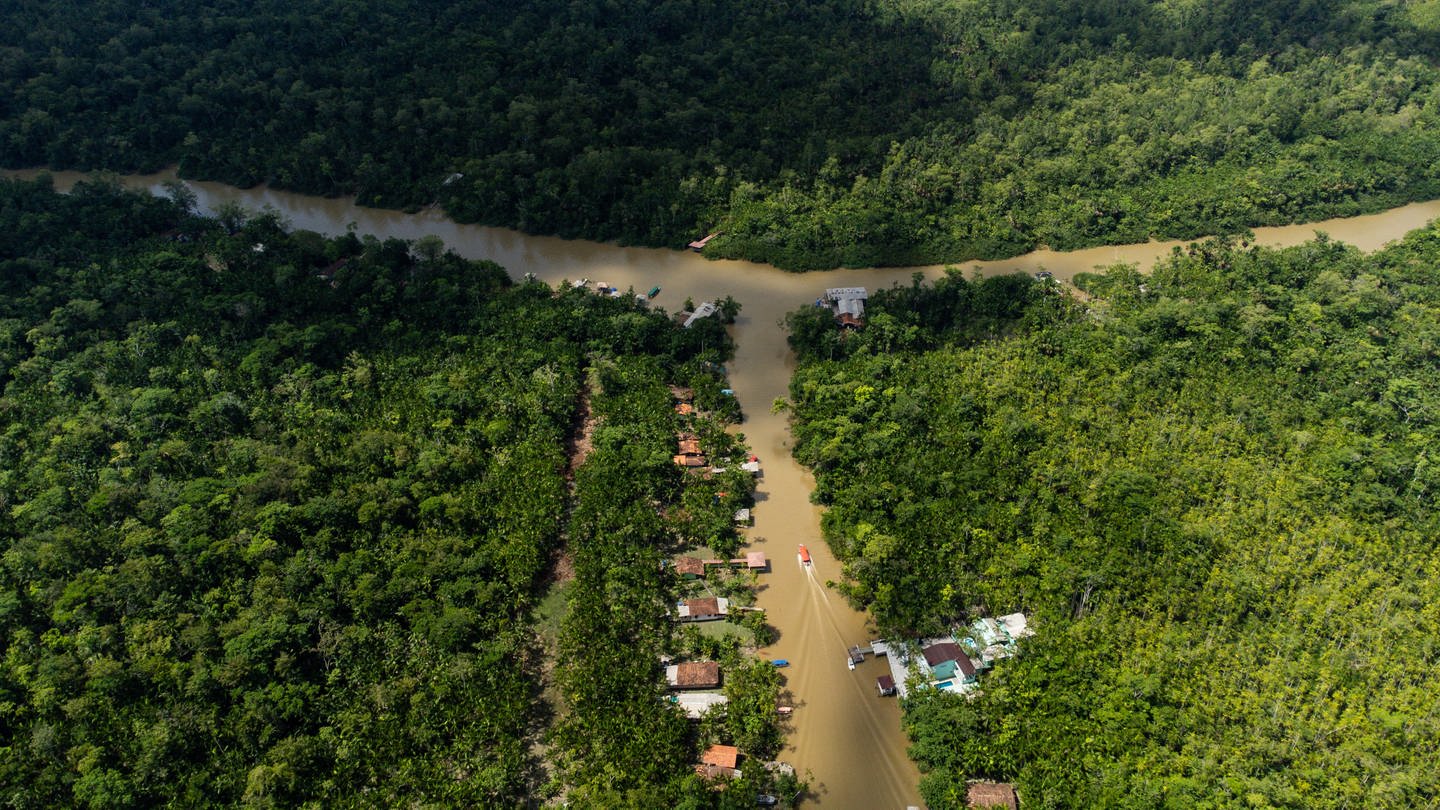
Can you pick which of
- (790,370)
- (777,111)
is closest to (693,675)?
(790,370)

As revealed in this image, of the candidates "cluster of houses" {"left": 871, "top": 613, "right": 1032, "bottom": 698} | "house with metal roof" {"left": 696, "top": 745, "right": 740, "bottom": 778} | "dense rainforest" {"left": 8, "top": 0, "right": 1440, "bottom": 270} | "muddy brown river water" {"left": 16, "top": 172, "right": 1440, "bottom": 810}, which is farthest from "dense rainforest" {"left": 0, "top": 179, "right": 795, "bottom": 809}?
"dense rainforest" {"left": 8, "top": 0, "right": 1440, "bottom": 270}

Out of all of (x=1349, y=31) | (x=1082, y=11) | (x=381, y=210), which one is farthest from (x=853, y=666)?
(x=1349, y=31)

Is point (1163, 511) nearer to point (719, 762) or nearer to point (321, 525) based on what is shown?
point (719, 762)

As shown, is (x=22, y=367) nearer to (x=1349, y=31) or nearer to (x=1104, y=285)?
(x=1104, y=285)

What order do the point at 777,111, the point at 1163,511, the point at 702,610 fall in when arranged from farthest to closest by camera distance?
the point at 777,111, the point at 1163,511, the point at 702,610

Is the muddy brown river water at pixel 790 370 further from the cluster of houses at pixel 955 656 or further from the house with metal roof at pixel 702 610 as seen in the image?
the house with metal roof at pixel 702 610
